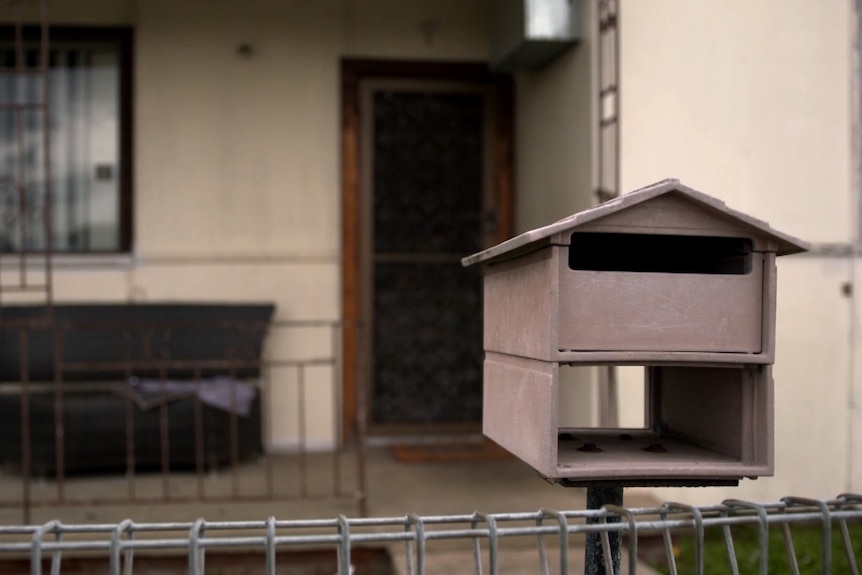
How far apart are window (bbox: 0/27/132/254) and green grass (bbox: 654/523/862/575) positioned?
356 cm

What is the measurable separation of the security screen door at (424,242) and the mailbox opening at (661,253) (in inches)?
135

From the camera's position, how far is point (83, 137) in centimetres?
536

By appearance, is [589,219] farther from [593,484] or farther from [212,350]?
[212,350]

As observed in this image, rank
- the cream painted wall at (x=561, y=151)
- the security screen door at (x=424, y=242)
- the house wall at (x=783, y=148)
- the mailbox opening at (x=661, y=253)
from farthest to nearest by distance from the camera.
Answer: the security screen door at (x=424, y=242) → the cream painted wall at (x=561, y=151) → the house wall at (x=783, y=148) → the mailbox opening at (x=661, y=253)

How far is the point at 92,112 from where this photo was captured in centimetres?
536

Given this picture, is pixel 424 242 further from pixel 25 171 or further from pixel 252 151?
pixel 25 171

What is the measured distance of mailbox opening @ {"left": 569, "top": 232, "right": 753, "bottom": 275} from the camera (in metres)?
1.78

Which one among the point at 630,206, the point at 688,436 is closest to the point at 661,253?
the point at 688,436

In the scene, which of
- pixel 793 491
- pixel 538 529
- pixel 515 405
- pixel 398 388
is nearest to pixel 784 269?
pixel 793 491

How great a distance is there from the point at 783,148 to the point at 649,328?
2952 mm

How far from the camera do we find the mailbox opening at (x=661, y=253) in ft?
5.83

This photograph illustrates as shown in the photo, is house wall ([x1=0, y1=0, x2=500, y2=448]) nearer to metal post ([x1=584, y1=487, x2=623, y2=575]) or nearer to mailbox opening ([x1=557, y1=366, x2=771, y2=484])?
mailbox opening ([x1=557, y1=366, x2=771, y2=484])

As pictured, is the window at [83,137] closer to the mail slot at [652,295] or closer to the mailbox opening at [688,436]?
the mailbox opening at [688,436]

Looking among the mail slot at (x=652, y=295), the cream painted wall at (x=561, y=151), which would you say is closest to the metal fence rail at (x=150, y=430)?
the cream painted wall at (x=561, y=151)
